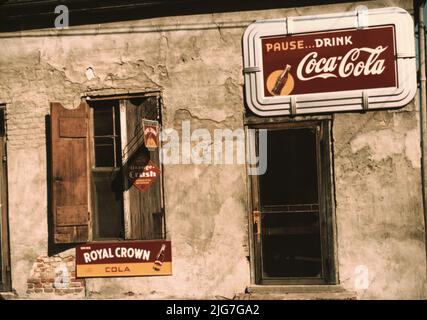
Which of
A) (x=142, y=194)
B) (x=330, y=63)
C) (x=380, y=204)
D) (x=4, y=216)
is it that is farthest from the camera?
(x=4, y=216)

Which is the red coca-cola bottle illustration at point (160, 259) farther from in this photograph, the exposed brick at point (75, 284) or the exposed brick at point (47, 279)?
the exposed brick at point (47, 279)

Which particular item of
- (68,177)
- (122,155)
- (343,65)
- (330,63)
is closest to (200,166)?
(122,155)

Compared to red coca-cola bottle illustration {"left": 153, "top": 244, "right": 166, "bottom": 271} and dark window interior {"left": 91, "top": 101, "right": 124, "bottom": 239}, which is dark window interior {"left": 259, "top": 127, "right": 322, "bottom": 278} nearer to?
red coca-cola bottle illustration {"left": 153, "top": 244, "right": 166, "bottom": 271}

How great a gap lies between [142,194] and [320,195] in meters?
2.46

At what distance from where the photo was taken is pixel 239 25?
284 inches

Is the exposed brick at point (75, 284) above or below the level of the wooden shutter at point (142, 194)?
below

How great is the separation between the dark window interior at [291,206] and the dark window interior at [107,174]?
207 cm

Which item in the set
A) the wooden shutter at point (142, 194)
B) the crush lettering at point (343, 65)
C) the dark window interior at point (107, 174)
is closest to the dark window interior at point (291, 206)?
the crush lettering at point (343, 65)

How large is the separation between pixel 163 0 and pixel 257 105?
1979 millimetres

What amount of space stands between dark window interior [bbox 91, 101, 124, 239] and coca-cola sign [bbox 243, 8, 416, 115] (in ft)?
6.59

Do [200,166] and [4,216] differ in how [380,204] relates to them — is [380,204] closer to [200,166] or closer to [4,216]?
[200,166]

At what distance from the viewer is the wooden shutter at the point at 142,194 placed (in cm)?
736

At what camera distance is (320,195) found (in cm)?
704

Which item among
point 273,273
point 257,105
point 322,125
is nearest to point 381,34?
point 322,125
